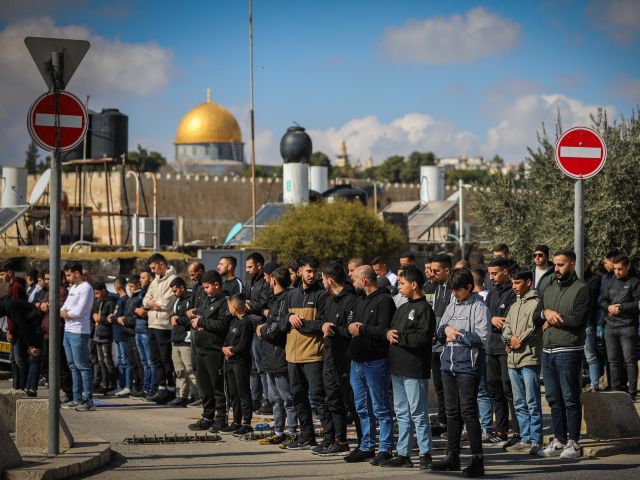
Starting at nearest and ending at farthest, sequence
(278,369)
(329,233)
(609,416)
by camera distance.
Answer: (609,416) < (278,369) < (329,233)

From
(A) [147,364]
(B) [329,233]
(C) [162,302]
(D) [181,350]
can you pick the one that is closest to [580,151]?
(D) [181,350]

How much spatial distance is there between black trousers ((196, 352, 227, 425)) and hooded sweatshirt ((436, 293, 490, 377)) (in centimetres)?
348

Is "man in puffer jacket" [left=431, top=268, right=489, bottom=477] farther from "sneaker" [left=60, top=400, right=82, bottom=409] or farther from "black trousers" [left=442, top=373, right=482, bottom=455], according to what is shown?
"sneaker" [left=60, top=400, right=82, bottom=409]

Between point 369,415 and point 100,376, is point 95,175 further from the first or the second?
point 369,415

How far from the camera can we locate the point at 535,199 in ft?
70.2

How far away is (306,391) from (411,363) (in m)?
1.68

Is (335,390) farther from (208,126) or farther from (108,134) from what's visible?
(208,126)

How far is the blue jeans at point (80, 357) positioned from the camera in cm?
1375

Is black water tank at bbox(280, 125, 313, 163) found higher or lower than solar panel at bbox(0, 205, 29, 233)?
higher

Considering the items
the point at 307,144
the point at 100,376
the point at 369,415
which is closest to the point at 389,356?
the point at 369,415

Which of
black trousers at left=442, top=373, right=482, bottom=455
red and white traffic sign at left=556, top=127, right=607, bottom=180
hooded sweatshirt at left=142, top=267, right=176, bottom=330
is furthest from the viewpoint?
hooded sweatshirt at left=142, top=267, right=176, bottom=330

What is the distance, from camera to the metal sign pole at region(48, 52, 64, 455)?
30.2 feet

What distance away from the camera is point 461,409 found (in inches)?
359

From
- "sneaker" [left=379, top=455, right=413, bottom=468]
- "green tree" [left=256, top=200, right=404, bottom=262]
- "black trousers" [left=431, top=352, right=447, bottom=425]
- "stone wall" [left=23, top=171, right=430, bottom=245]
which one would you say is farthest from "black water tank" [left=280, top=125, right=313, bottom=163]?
"sneaker" [left=379, top=455, right=413, bottom=468]
